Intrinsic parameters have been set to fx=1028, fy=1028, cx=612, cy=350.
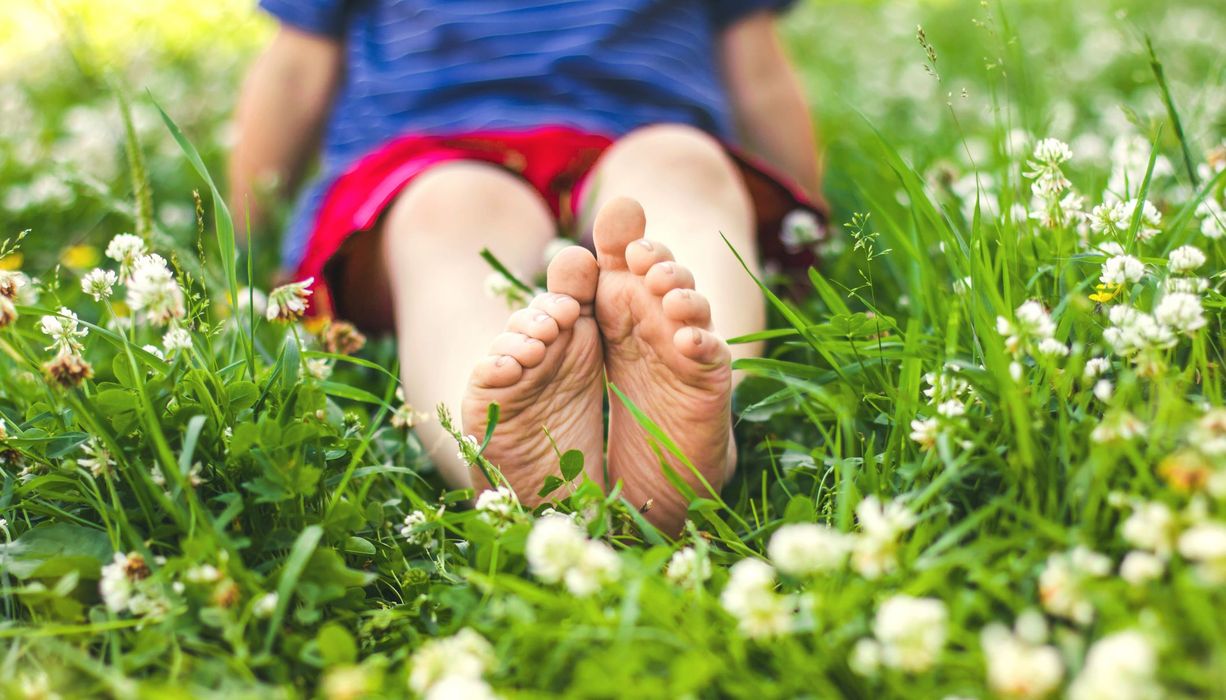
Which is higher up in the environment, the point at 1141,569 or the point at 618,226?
the point at 618,226

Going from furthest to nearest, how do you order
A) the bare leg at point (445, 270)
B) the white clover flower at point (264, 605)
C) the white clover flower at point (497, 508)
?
the bare leg at point (445, 270) < the white clover flower at point (497, 508) < the white clover flower at point (264, 605)

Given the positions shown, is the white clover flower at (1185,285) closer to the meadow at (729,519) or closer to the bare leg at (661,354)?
the meadow at (729,519)

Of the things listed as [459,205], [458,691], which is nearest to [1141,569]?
[458,691]

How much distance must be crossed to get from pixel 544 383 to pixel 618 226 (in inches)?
7.5

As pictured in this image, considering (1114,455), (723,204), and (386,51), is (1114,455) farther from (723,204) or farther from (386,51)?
(386,51)

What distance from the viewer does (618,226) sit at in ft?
3.67

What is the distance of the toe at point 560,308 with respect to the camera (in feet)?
3.61

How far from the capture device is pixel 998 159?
150 centimetres

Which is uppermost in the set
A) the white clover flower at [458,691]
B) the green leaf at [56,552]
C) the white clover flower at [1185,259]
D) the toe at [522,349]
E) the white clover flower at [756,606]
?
the white clover flower at [1185,259]

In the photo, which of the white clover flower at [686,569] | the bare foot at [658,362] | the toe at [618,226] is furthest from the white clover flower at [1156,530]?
the toe at [618,226]

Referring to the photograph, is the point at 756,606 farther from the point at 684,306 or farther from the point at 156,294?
the point at 156,294

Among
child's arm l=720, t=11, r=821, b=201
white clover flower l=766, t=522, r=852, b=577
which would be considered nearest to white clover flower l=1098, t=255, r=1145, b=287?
white clover flower l=766, t=522, r=852, b=577

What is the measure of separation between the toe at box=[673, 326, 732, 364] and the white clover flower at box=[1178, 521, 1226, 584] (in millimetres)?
486

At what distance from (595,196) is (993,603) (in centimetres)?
100
